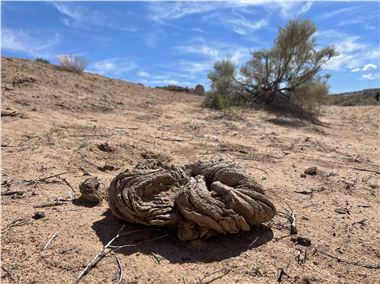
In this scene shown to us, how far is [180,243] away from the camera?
3107 mm

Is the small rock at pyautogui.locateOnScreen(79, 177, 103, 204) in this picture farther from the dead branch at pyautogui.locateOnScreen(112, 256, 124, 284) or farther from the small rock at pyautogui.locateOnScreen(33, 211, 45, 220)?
the dead branch at pyautogui.locateOnScreen(112, 256, 124, 284)

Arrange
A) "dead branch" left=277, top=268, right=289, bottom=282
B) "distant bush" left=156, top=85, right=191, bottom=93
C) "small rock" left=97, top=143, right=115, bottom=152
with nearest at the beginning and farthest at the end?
1. "dead branch" left=277, top=268, right=289, bottom=282
2. "small rock" left=97, top=143, right=115, bottom=152
3. "distant bush" left=156, top=85, right=191, bottom=93

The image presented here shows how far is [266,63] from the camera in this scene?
503 inches

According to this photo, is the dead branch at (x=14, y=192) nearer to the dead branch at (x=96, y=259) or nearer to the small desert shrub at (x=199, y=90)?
the dead branch at (x=96, y=259)

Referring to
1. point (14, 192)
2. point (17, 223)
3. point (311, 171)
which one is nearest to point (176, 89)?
point (311, 171)

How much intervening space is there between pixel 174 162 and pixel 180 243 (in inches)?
87.4

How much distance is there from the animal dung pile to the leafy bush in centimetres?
880

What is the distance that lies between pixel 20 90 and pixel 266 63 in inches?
298

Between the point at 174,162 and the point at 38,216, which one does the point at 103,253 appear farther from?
the point at 174,162

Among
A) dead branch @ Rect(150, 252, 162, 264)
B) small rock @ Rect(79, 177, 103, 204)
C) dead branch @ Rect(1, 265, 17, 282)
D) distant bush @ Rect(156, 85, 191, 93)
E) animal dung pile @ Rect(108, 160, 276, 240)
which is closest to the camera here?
dead branch @ Rect(1, 265, 17, 282)

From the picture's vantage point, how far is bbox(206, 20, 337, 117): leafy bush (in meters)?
12.5

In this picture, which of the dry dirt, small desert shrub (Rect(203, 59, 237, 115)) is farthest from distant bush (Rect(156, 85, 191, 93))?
the dry dirt

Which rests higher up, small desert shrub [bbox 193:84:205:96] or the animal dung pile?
small desert shrub [bbox 193:84:205:96]

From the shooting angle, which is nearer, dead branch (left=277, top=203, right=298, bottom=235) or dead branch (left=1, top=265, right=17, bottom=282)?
dead branch (left=1, top=265, right=17, bottom=282)
